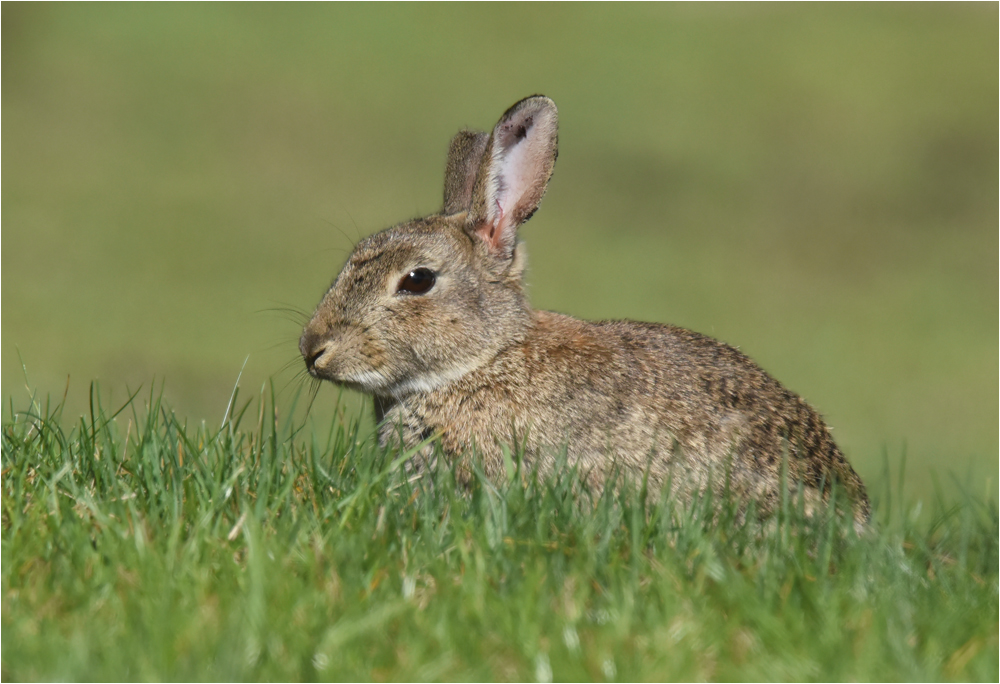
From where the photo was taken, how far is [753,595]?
3145 mm

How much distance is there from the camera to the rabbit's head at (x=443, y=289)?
5078 mm

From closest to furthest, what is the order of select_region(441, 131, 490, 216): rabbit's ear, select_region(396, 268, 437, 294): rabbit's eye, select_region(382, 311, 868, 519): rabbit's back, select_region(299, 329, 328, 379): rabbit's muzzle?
select_region(382, 311, 868, 519): rabbit's back
select_region(299, 329, 328, 379): rabbit's muzzle
select_region(396, 268, 437, 294): rabbit's eye
select_region(441, 131, 490, 216): rabbit's ear

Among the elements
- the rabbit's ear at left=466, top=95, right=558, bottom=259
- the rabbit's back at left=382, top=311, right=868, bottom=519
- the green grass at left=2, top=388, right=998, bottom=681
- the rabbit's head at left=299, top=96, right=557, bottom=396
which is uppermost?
the rabbit's ear at left=466, top=95, right=558, bottom=259

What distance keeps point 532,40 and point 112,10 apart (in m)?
7.33

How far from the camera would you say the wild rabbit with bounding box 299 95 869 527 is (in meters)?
4.77

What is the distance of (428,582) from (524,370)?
1.80 meters

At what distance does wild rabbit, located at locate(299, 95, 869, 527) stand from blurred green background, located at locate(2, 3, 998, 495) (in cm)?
790

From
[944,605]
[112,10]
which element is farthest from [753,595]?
[112,10]

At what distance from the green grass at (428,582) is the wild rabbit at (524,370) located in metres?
0.57

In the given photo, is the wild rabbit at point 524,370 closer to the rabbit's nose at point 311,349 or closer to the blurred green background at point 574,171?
the rabbit's nose at point 311,349

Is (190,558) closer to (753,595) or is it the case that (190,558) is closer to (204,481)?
(204,481)

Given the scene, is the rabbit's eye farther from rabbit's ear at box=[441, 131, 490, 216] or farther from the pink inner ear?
rabbit's ear at box=[441, 131, 490, 216]

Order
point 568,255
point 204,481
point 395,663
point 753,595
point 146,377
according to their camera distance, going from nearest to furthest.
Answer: point 395,663 → point 753,595 → point 204,481 → point 146,377 → point 568,255

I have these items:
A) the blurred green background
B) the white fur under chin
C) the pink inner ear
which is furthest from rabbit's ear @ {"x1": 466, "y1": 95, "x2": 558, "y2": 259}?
the blurred green background
